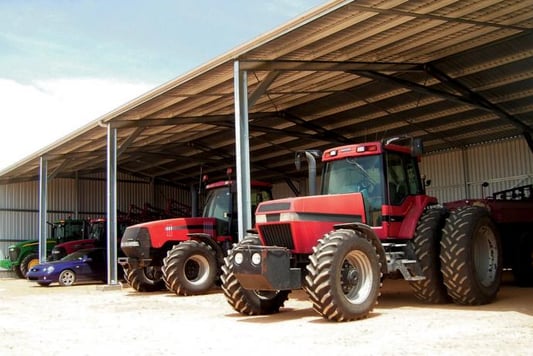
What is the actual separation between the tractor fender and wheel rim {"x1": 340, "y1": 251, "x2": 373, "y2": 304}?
379mm

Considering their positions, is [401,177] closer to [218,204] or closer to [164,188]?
[218,204]

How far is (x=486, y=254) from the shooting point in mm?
10344

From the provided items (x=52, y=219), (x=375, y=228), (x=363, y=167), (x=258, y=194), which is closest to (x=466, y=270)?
(x=375, y=228)

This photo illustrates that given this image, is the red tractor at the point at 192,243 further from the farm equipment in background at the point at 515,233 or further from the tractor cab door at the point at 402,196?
the farm equipment in background at the point at 515,233

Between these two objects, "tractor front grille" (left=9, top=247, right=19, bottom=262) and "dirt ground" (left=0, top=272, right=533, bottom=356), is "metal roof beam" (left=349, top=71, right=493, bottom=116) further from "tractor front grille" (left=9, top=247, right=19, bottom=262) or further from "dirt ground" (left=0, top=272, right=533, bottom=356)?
"tractor front grille" (left=9, top=247, right=19, bottom=262)

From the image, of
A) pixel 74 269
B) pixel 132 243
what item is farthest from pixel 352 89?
pixel 74 269

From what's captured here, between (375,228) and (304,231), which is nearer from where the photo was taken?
(304,231)

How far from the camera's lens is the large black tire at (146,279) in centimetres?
1502

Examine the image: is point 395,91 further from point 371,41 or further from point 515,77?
point 371,41

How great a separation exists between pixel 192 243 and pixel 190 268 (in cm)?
62

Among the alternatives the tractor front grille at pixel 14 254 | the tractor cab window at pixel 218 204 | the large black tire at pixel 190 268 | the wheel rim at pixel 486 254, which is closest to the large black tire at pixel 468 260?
the wheel rim at pixel 486 254

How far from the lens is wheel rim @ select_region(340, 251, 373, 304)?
862 cm

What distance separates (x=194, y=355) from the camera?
21.5 feet

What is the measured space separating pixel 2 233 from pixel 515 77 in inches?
857
